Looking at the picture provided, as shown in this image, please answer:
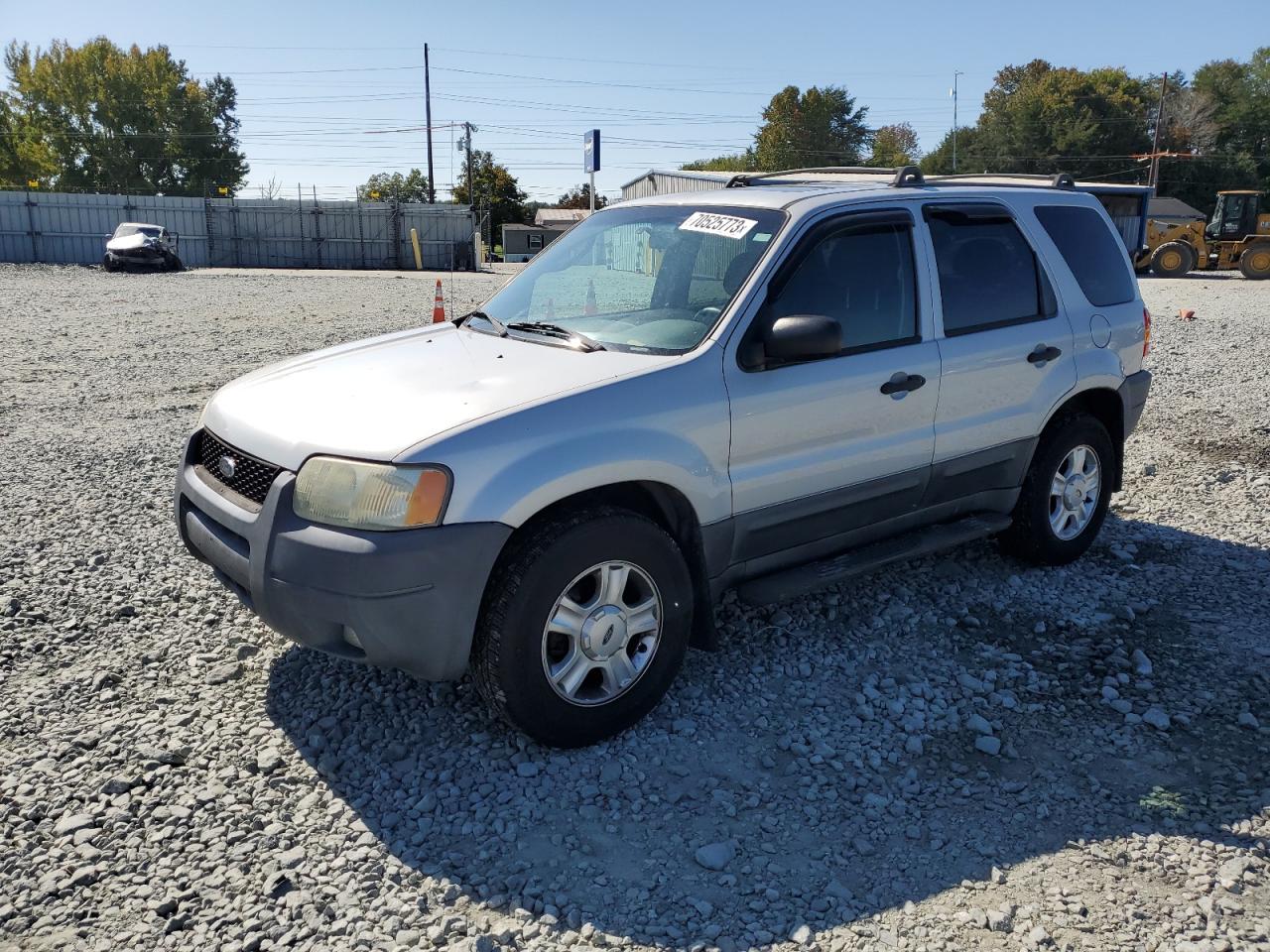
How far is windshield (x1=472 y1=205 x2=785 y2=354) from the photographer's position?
161 inches

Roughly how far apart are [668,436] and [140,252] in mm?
32481

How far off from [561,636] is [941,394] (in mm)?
2118

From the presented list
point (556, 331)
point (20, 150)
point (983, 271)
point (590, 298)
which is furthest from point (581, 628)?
point (20, 150)

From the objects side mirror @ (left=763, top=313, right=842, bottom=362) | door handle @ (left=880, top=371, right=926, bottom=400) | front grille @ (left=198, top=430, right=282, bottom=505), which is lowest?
front grille @ (left=198, top=430, right=282, bottom=505)

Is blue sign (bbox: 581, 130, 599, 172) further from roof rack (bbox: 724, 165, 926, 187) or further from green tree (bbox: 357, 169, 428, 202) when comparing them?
green tree (bbox: 357, 169, 428, 202)

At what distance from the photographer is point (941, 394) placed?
4.59 metres

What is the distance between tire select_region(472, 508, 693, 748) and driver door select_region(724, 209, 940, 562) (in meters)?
0.48

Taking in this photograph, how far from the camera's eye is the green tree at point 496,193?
3120 inches

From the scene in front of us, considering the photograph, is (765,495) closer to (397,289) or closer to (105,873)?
(105,873)

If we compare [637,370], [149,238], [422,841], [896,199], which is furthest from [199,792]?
[149,238]

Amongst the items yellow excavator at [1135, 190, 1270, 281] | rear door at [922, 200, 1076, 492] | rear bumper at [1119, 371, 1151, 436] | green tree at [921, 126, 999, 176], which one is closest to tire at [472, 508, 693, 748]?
rear door at [922, 200, 1076, 492]

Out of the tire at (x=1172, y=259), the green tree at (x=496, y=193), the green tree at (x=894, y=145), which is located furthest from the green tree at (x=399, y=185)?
the tire at (x=1172, y=259)

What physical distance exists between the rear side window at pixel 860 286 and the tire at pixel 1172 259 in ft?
107

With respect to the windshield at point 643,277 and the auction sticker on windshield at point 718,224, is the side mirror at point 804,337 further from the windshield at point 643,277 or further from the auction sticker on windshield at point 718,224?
the auction sticker on windshield at point 718,224
